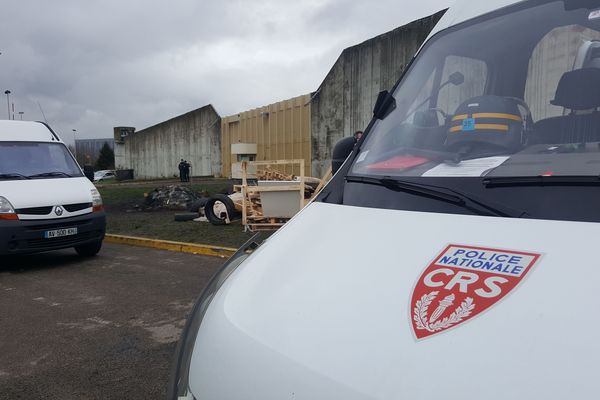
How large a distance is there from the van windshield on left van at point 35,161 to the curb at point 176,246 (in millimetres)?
1998

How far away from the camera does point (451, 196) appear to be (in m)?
1.62

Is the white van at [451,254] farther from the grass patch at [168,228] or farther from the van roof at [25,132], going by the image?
the van roof at [25,132]

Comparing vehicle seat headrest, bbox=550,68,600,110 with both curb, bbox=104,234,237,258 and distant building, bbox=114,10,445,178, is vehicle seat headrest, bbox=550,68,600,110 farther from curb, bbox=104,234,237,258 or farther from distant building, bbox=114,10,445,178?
distant building, bbox=114,10,445,178

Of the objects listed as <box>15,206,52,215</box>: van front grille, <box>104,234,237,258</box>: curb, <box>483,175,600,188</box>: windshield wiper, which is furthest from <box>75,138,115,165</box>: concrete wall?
<box>483,175,600,188</box>: windshield wiper

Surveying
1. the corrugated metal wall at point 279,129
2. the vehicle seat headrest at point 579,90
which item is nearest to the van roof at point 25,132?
the vehicle seat headrest at point 579,90

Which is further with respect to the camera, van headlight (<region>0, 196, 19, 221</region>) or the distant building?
the distant building

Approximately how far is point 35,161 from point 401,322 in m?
7.98

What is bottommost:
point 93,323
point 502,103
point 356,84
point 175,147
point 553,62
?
point 93,323

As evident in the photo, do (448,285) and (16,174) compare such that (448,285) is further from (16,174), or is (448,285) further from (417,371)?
(16,174)

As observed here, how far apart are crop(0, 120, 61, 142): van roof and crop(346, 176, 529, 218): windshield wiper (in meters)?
7.72

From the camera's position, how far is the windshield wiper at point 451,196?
1.45m

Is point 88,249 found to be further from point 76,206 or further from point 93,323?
point 93,323

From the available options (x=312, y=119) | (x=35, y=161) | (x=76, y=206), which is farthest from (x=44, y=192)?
(x=312, y=119)

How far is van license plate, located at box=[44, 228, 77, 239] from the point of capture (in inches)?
277
